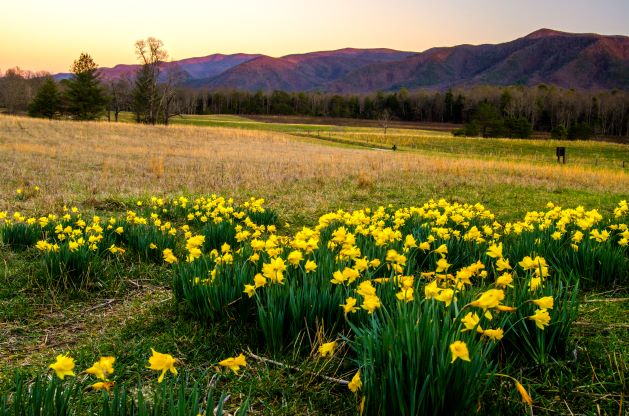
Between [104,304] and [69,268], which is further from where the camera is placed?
[69,268]

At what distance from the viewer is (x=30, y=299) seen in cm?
381

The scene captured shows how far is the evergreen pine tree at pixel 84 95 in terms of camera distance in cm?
6044

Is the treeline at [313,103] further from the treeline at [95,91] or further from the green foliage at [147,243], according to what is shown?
the green foliage at [147,243]

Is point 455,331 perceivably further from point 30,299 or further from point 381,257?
point 30,299

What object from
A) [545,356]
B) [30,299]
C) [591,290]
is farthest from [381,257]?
[30,299]

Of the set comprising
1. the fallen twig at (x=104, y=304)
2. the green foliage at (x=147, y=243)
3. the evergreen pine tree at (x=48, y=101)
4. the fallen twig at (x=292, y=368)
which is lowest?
the fallen twig at (x=104, y=304)

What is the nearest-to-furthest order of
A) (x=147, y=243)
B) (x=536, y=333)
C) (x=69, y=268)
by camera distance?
(x=536, y=333), (x=69, y=268), (x=147, y=243)

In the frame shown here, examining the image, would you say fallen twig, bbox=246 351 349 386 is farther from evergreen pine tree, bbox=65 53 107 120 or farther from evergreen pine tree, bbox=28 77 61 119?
evergreen pine tree, bbox=28 77 61 119

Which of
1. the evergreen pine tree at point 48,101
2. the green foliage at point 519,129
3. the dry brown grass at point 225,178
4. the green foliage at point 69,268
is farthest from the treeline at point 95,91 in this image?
the green foliage at point 69,268

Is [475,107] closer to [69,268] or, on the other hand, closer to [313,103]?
[313,103]

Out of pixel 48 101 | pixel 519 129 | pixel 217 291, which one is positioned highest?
pixel 48 101

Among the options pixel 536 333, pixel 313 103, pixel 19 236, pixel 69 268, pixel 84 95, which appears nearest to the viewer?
pixel 536 333

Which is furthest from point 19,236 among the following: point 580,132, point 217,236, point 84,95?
point 580,132

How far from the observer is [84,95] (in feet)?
199
